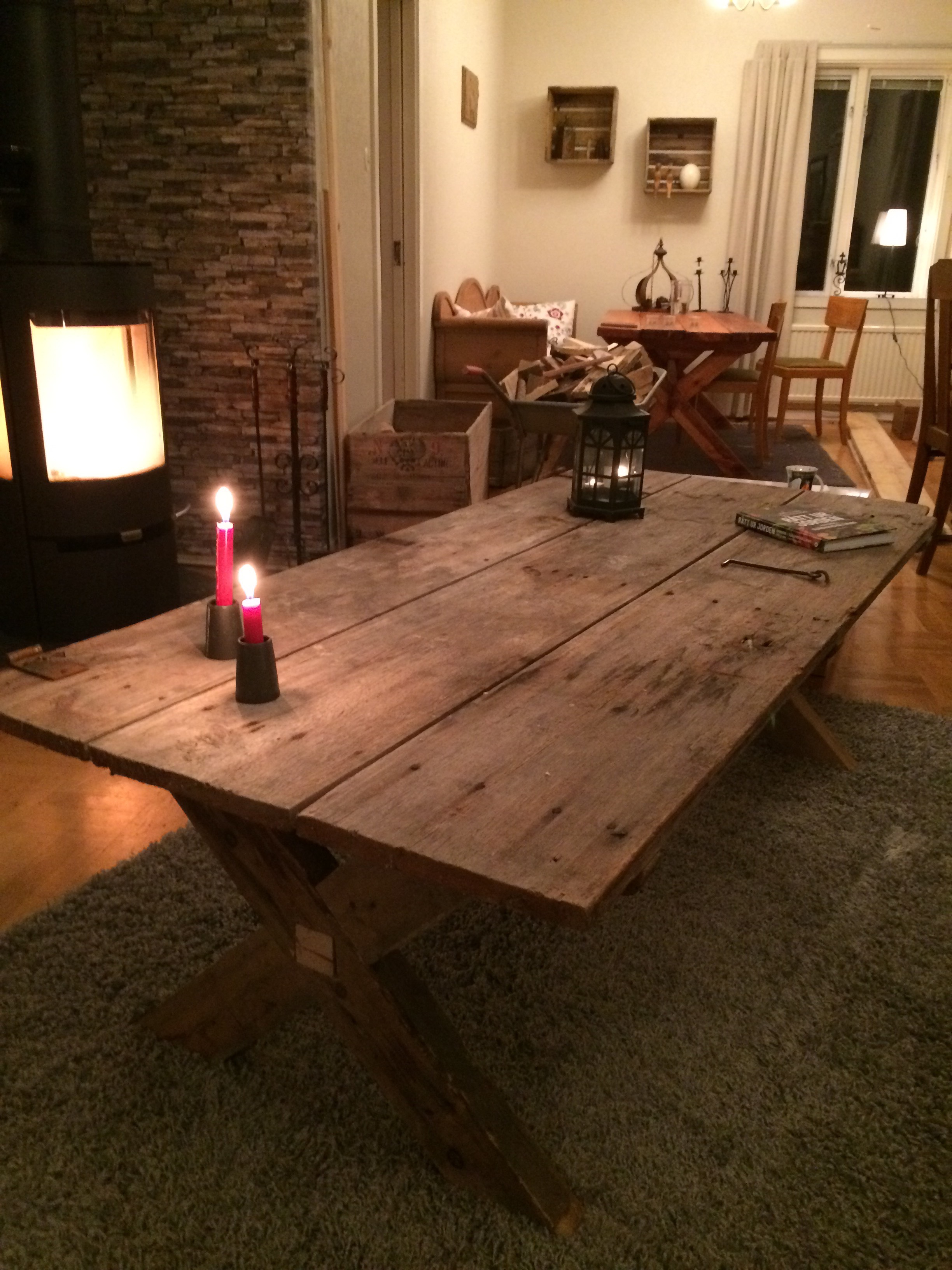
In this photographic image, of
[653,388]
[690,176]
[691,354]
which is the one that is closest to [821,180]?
[690,176]

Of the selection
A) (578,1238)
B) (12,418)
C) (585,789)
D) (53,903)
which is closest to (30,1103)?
(53,903)

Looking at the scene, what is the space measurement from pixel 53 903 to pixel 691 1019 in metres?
1.07

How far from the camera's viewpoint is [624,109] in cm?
658

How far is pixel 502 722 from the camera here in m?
1.19

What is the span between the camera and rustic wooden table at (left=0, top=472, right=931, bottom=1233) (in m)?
0.97

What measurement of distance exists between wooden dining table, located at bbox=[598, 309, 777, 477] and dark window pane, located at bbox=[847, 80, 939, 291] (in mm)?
2425

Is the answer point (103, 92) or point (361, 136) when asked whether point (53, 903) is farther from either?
point (361, 136)

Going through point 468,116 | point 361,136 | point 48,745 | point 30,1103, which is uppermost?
point 468,116

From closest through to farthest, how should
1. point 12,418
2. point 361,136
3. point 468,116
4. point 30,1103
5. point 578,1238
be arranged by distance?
point 578,1238 < point 30,1103 < point 12,418 < point 361,136 < point 468,116

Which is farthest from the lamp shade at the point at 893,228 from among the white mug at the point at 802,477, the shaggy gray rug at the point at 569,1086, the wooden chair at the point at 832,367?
the shaggy gray rug at the point at 569,1086

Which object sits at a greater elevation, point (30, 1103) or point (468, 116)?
point (468, 116)

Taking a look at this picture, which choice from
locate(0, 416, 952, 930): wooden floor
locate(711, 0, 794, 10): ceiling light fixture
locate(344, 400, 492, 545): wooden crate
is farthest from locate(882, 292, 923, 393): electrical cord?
locate(344, 400, 492, 545): wooden crate

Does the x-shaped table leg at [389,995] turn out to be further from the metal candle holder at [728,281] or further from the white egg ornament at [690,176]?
the white egg ornament at [690,176]

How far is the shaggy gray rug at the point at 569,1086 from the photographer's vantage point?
1152 mm
